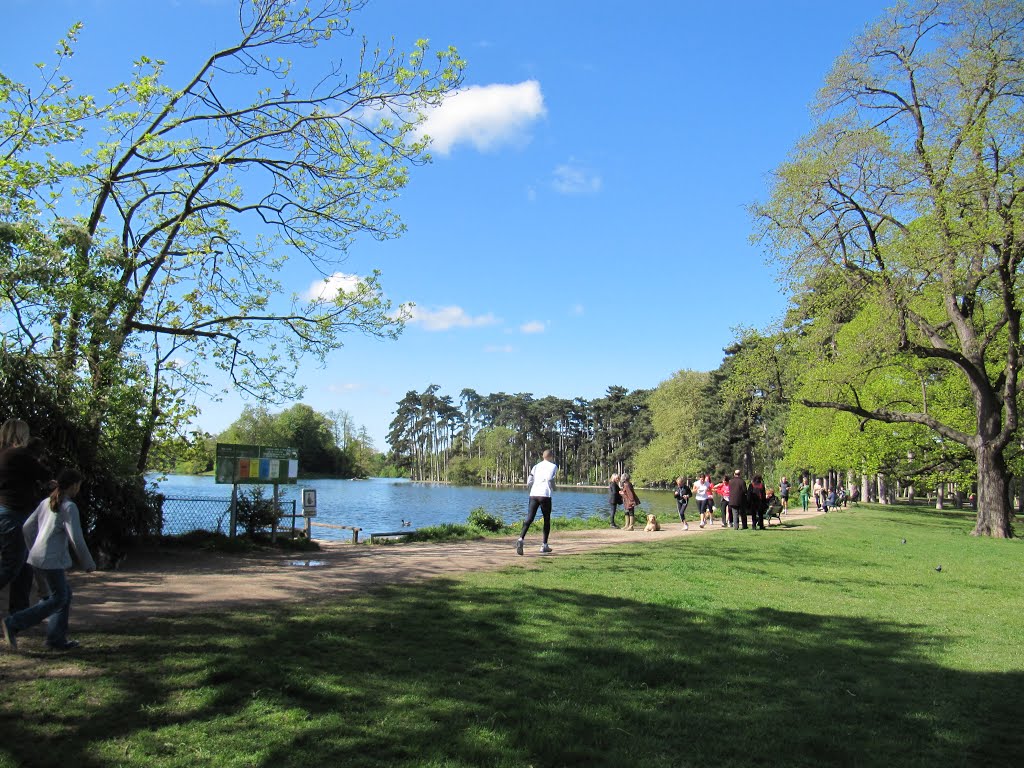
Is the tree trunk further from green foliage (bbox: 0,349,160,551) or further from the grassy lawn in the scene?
green foliage (bbox: 0,349,160,551)

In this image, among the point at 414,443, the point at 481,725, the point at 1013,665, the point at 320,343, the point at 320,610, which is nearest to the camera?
the point at 481,725

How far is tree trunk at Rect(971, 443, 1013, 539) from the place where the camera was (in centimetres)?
2177

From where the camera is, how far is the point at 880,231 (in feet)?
74.4

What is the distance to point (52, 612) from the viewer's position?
18.0 ft

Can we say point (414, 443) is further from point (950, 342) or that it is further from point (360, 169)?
point (360, 169)

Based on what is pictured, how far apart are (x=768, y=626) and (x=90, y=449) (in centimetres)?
955

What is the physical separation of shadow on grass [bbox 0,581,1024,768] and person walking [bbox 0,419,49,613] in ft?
3.32

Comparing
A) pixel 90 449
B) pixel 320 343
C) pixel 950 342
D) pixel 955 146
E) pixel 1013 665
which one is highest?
pixel 955 146

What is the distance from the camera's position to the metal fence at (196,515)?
12703 millimetres

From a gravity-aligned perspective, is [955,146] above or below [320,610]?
above

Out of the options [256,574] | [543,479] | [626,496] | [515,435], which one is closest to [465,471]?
[515,435]

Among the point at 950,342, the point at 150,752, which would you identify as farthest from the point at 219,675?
the point at 950,342

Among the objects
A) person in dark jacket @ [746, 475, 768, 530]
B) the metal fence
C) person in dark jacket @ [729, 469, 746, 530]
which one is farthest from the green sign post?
person in dark jacket @ [746, 475, 768, 530]

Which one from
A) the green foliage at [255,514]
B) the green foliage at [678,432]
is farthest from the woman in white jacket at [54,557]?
A: the green foliage at [678,432]
